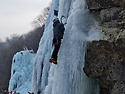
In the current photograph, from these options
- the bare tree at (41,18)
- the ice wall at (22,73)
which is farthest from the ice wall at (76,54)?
the bare tree at (41,18)

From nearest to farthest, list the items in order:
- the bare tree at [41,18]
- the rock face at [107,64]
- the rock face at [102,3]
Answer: the rock face at [107,64] → the rock face at [102,3] → the bare tree at [41,18]

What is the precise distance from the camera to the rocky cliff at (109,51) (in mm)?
3977

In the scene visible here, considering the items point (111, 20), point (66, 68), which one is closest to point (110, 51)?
point (111, 20)

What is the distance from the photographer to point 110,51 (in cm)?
407

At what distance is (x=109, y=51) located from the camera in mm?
4082

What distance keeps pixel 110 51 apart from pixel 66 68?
38.4 inches

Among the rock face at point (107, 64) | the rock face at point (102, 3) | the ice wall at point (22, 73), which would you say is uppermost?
the rock face at point (102, 3)

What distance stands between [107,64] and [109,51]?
251 millimetres

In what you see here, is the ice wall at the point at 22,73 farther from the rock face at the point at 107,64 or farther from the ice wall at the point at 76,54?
the rock face at the point at 107,64

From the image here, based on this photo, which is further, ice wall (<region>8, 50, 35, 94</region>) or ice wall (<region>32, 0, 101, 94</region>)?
ice wall (<region>8, 50, 35, 94</region>)

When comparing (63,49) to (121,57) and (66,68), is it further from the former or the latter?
(121,57)

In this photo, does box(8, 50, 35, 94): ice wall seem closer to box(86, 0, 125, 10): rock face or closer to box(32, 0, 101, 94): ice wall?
box(32, 0, 101, 94): ice wall

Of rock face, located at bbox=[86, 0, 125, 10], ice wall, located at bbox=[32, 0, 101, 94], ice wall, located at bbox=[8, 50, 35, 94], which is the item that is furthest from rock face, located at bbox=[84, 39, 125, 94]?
ice wall, located at bbox=[8, 50, 35, 94]

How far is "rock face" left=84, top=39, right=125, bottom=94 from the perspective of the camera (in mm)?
3969
